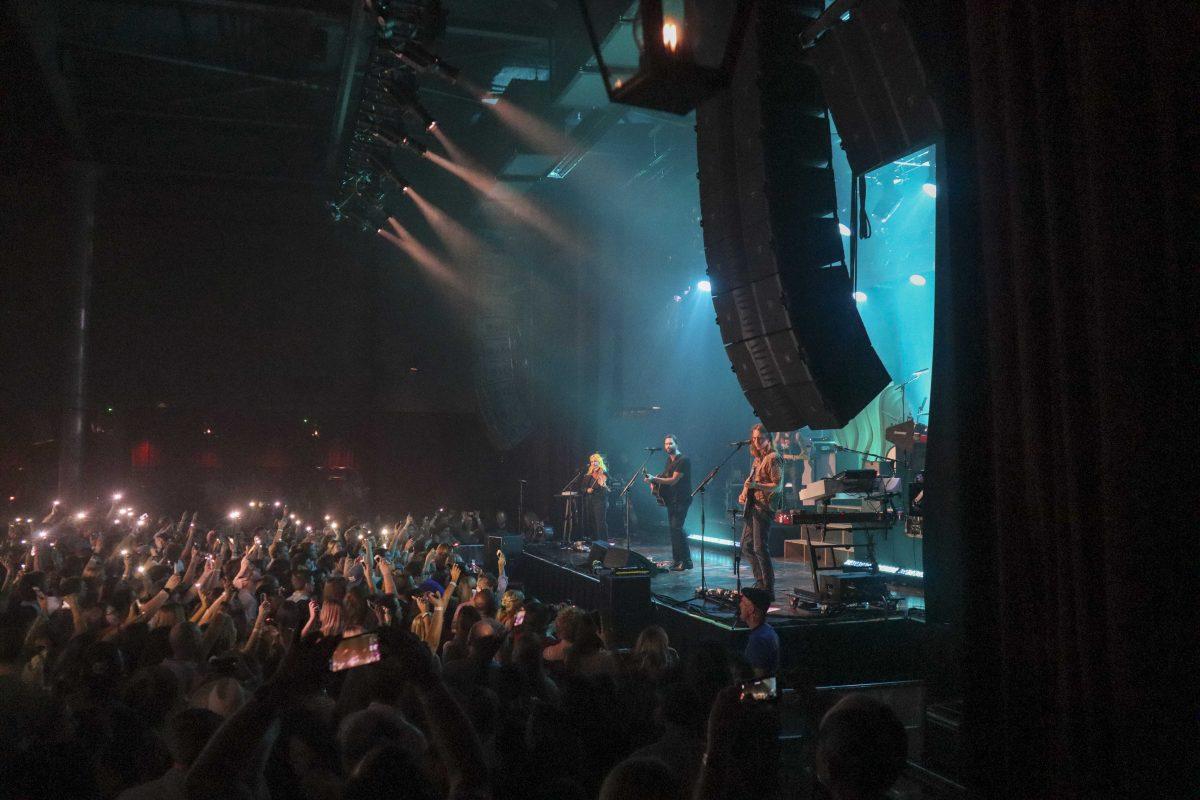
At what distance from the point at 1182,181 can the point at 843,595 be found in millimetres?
5753

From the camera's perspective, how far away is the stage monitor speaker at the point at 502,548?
1320cm

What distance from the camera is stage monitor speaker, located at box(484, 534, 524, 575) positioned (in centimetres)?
1320

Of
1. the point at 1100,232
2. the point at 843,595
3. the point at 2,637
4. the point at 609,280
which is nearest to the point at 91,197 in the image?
the point at 609,280

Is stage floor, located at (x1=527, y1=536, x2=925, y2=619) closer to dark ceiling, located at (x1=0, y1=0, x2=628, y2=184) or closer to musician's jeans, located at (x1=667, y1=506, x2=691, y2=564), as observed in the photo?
musician's jeans, located at (x1=667, y1=506, x2=691, y2=564)

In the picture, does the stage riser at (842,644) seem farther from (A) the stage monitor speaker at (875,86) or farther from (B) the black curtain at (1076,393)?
(B) the black curtain at (1076,393)

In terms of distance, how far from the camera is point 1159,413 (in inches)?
86.7

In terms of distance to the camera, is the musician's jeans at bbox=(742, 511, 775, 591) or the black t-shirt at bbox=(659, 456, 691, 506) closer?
the musician's jeans at bbox=(742, 511, 775, 591)

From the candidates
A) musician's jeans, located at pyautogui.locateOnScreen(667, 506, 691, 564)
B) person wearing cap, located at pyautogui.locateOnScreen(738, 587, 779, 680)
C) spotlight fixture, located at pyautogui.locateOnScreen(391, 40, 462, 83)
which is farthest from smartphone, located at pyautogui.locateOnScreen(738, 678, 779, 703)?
musician's jeans, located at pyautogui.locateOnScreen(667, 506, 691, 564)

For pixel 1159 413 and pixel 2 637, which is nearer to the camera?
pixel 1159 413

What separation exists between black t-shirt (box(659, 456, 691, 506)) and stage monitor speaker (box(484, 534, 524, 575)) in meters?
3.35

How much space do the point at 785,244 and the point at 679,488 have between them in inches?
295

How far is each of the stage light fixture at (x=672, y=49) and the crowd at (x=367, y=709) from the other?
193 centimetres

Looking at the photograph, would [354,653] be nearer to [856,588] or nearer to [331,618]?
[331,618]

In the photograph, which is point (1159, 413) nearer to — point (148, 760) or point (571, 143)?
point (148, 760)
